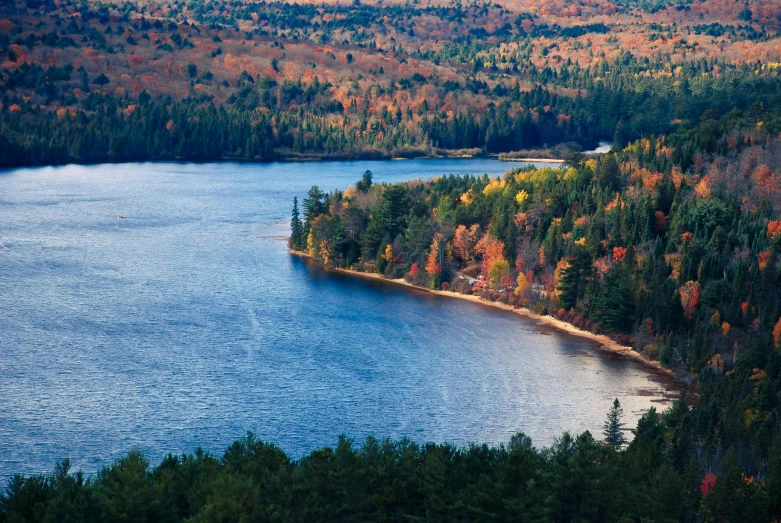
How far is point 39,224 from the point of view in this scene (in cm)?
10712

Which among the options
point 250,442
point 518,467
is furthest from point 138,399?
point 518,467

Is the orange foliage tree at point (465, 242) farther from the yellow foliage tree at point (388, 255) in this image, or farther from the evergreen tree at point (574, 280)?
the evergreen tree at point (574, 280)

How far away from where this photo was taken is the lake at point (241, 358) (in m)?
→ 54.2

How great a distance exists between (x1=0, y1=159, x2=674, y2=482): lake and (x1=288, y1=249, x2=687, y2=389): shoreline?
118 centimetres

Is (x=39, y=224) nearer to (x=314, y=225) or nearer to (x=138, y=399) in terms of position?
(x=314, y=225)

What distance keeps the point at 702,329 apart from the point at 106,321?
3767cm

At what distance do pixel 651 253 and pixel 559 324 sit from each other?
27.5 ft

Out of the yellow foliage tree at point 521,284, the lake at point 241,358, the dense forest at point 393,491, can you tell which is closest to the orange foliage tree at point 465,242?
the lake at point 241,358

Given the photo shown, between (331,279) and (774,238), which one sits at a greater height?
(774,238)

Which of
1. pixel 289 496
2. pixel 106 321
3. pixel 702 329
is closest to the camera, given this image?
pixel 289 496

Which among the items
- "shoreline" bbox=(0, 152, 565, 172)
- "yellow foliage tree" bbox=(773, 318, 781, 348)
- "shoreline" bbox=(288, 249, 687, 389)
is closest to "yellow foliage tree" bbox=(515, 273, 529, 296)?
"shoreline" bbox=(288, 249, 687, 389)

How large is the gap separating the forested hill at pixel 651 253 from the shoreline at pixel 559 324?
20.8 inches

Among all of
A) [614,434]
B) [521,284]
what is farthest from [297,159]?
[614,434]

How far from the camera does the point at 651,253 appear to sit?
78.2 meters
